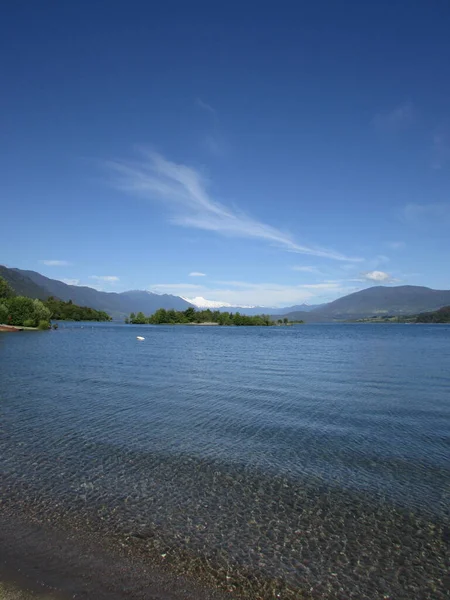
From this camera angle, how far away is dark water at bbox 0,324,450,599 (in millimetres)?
9023

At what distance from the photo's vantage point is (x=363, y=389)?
102 feet

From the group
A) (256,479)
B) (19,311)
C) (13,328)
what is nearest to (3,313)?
(19,311)

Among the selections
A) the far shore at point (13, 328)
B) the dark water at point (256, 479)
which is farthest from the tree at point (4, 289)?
the dark water at point (256, 479)

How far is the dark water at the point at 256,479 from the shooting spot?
9023 millimetres

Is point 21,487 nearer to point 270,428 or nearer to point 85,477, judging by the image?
point 85,477

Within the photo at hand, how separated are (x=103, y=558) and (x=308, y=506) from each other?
603 centimetres

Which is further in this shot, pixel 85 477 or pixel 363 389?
pixel 363 389

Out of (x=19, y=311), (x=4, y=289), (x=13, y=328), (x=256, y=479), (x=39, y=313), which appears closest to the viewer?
(x=256, y=479)

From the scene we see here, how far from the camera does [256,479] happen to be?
13656 mm

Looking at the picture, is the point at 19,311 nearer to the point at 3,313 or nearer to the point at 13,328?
the point at 3,313

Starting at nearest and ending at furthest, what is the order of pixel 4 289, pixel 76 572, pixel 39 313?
A: pixel 76 572
pixel 39 313
pixel 4 289

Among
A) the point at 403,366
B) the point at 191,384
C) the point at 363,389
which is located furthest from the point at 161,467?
the point at 403,366

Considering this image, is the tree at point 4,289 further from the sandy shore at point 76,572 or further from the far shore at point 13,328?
the sandy shore at point 76,572

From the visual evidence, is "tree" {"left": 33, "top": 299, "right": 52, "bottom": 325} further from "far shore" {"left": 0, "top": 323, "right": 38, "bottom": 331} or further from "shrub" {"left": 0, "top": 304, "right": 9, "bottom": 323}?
"shrub" {"left": 0, "top": 304, "right": 9, "bottom": 323}
